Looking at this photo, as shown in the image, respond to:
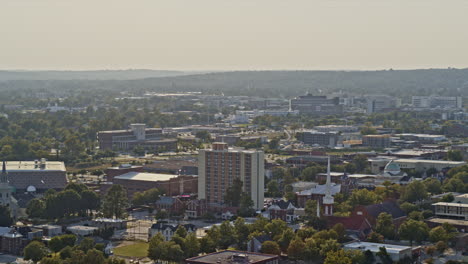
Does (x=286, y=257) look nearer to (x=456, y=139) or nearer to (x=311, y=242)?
(x=311, y=242)

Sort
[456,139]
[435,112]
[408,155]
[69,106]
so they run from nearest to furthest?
1. [408,155]
2. [456,139]
3. [435,112]
4. [69,106]

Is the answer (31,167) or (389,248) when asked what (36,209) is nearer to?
(31,167)

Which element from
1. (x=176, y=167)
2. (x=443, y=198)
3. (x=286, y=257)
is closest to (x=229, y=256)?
(x=286, y=257)

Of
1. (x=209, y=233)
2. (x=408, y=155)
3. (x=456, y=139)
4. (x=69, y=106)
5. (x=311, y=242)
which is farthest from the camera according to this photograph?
(x=69, y=106)

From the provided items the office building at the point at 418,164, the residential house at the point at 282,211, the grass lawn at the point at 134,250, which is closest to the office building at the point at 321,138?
the office building at the point at 418,164

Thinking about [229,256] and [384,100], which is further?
[384,100]
